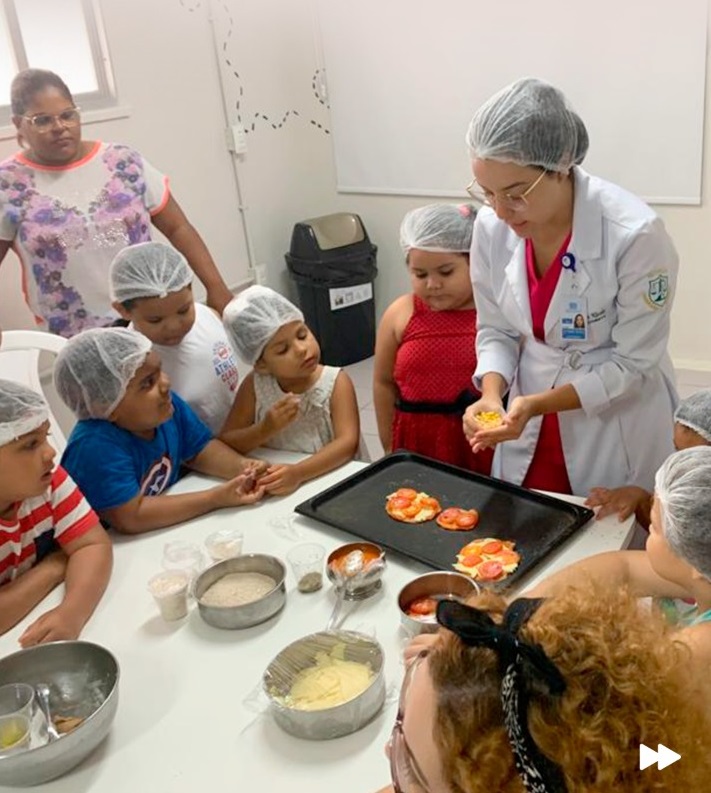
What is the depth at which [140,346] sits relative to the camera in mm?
1787

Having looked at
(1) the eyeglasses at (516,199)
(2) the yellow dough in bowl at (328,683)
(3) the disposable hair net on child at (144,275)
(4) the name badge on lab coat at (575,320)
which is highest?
(1) the eyeglasses at (516,199)

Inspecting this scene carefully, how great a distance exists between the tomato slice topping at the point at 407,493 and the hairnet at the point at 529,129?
2.46ft

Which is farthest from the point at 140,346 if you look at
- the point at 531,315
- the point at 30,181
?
the point at 30,181

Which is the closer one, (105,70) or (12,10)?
(12,10)

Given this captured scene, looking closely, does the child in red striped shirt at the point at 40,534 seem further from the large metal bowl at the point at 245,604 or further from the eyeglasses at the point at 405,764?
the eyeglasses at the point at 405,764

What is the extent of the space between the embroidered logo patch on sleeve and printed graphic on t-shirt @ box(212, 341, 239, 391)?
1.17m

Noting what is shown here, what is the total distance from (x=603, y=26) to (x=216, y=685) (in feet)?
11.3

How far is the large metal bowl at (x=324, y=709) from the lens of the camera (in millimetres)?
1142

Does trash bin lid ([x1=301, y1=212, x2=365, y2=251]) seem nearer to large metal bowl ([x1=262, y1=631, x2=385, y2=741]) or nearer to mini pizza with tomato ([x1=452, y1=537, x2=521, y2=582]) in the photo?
mini pizza with tomato ([x1=452, y1=537, x2=521, y2=582])

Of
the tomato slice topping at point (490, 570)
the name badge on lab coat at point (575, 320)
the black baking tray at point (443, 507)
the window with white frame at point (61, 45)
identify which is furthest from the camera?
the window with white frame at point (61, 45)

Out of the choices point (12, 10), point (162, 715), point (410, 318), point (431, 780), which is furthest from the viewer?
point (12, 10)

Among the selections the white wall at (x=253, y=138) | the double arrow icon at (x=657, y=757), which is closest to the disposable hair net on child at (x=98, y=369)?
the double arrow icon at (x=657, y=757)

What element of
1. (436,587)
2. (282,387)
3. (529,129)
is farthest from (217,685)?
(529,129)

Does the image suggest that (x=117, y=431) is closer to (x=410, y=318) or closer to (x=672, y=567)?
(x=410, y=318)
